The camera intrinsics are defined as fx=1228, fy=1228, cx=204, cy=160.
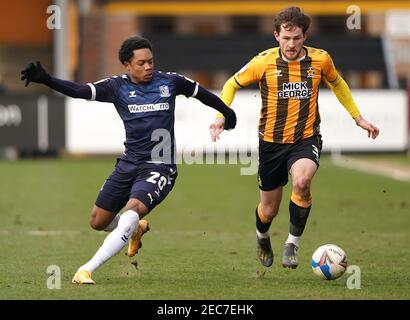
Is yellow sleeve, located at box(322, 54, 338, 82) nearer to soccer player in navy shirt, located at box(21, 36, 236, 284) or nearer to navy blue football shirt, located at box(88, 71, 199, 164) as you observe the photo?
soccer player in navy shirt, located at box(21, 36, 236, 284)

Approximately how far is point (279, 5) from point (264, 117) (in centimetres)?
2436

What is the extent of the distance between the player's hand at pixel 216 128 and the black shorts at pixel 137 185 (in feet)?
1.36

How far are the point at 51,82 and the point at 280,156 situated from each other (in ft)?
7.04

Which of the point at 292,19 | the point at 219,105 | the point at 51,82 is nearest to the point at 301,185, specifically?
the point at 219,105

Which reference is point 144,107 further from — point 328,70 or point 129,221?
point 328,70

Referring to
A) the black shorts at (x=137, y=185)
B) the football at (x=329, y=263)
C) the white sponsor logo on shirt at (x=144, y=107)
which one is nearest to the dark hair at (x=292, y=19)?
the white sponsor logo on shirt at (x=144, y=107)

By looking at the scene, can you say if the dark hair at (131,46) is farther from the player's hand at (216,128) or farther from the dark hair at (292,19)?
the dark hair at (292,19)

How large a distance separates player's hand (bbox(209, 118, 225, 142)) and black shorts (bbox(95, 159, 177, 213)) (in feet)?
1.36

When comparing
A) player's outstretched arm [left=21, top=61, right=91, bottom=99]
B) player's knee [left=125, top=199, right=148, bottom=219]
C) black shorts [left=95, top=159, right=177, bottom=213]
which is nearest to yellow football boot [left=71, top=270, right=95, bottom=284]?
player's knee [left=125, top=199, right=148, bottom=219]

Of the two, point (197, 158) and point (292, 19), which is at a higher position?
point (197, 158)

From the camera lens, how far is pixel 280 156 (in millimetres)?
10500

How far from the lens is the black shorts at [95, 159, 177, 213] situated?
9.71 m

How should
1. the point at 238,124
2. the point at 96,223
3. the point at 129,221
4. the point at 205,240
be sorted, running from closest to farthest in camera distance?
the point at 129,221
the point at 96,223
the point at 205,240
the point at 238,124

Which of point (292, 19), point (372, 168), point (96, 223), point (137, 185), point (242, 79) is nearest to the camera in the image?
point (137, 185)
